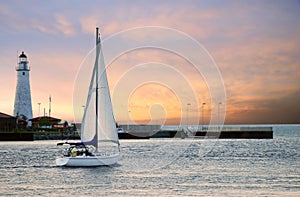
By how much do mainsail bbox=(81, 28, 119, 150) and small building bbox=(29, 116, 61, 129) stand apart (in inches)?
2825

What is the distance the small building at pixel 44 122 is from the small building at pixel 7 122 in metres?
7.23

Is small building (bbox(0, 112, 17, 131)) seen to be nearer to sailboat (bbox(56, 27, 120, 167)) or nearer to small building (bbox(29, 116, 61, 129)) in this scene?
small building (bbox(29, 116, 61, 129))

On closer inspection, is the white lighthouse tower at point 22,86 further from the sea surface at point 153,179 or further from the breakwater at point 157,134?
the sea surface at point 153,179

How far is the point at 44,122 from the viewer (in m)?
120

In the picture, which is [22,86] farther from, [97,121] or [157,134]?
[97,121]

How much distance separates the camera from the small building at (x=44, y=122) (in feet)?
388

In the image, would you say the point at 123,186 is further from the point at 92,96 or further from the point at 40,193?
the point at 92,96

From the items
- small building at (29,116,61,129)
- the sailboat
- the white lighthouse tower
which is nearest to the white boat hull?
the sailboat

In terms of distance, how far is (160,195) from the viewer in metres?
29.8


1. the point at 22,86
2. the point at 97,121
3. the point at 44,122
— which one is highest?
the point at 22,86

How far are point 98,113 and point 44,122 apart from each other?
3015 inches

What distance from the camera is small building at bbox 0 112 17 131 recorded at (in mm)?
105988

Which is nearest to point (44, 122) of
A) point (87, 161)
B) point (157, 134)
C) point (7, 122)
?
point (7, 122)

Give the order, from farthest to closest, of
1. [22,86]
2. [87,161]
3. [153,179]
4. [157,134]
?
[157,134] → [22,86] → [87,161] → [153,179]
